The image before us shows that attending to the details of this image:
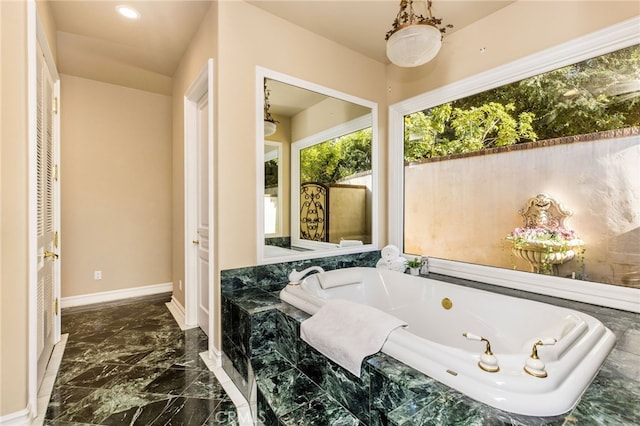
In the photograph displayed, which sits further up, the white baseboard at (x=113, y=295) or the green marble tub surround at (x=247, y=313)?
the green marble tub surround at (x=247, y=313)

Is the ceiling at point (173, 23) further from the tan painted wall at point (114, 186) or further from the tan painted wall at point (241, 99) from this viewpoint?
the tan painted wall at point (114, 186)

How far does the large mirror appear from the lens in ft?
7.79

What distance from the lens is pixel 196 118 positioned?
2.99 meters

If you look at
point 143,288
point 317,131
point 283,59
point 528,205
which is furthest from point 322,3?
point 143,288

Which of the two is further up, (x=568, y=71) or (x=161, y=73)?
(x=161, y=73)

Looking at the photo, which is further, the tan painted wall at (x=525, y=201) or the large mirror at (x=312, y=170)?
the large mirror at (x=312, y=170)

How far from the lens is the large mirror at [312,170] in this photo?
238 centimetres

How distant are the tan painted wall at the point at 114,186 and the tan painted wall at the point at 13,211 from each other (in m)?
2.40

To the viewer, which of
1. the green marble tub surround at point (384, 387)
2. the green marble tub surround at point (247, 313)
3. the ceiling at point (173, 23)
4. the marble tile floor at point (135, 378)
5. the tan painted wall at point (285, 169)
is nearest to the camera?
the green marble tub surround at point (384, 387)

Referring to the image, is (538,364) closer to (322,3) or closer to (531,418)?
(531,418)

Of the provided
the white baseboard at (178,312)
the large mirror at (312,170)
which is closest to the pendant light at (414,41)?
the large mirror at (312,170)

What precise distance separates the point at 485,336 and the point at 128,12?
3.54 m

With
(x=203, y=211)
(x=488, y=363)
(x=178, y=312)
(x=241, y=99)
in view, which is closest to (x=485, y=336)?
(x=488, y=363)

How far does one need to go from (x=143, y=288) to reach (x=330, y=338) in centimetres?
362
